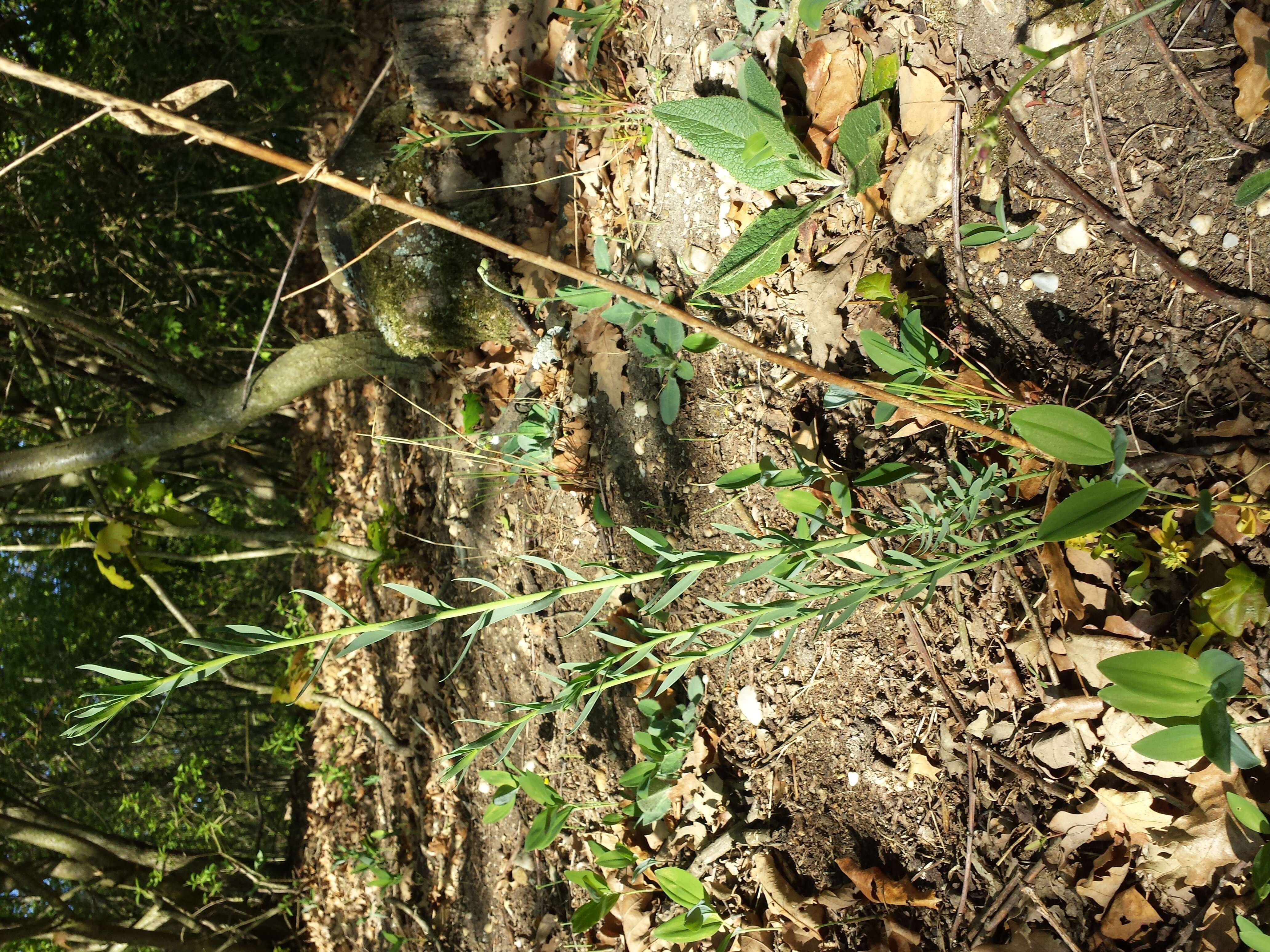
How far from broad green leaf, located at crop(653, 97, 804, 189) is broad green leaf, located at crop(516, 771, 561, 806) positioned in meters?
1.47

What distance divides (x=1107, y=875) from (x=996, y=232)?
4.20 ft

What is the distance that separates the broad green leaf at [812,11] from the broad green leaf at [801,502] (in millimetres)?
964

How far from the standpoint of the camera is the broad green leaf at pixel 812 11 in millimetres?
1524

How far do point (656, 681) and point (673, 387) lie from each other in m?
0.83

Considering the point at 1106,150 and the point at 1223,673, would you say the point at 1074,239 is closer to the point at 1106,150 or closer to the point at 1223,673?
the point at 1106,150

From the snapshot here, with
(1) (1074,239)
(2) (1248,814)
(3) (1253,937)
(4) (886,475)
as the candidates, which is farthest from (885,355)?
(3) (1253,937)

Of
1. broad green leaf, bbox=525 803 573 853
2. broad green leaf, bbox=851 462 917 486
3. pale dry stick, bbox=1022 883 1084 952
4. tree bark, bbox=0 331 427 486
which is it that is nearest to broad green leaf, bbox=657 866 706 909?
broad green leaf, bbox=525 803 573 853

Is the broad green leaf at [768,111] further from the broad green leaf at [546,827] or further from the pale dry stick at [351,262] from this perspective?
the broad green leaf at [546,827]

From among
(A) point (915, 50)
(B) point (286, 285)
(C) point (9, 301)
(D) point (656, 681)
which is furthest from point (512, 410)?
(B) point (286, 285)

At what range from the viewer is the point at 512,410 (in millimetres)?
2670

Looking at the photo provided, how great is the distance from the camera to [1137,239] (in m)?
1.43

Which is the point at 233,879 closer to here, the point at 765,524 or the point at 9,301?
the point at 9,301

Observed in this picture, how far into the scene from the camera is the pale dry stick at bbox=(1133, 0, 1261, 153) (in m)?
1.35

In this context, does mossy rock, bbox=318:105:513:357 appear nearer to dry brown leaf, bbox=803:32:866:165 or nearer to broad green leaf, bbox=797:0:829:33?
dry brown leaf, bbox=803:32:866:165
